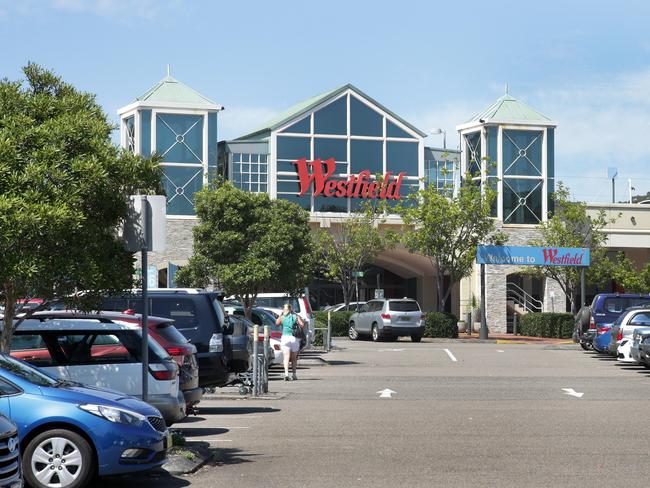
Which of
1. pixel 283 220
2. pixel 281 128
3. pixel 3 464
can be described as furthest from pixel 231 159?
pixel 3 464

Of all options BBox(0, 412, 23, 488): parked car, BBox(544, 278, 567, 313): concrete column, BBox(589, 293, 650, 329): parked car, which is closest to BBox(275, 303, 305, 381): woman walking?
BBox(589, 293, 650, 329): parked car

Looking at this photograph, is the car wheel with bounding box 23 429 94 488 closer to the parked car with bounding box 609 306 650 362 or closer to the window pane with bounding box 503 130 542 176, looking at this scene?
the parked car with bounding box 609 306 650 362

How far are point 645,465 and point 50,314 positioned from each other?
264 inches

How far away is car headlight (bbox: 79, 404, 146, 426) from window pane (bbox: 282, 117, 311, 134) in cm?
4432

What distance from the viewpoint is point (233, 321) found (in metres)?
19.6

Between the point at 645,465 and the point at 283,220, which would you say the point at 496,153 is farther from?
the point at 645,465

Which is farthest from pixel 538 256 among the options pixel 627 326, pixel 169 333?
pixel 169 333

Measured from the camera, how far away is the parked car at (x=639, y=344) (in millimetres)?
27578

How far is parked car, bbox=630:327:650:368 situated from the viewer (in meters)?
27.6

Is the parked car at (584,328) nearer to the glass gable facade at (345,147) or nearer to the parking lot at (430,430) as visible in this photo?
the parking lot at (430,430)

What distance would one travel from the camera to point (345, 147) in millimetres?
54938

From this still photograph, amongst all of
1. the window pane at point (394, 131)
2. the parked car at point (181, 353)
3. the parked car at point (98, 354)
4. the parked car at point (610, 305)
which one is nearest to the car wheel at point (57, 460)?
the parked car at point (98, 354)

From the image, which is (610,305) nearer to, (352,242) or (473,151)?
(352,242)

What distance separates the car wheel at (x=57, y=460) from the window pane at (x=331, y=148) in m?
44.9
